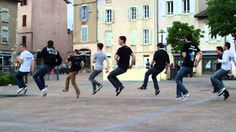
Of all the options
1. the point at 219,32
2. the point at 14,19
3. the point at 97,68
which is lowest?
the point at 97,68

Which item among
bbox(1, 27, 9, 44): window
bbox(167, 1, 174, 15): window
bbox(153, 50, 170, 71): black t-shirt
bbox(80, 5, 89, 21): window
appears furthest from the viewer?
bbox(80, 5, 89, 21): window

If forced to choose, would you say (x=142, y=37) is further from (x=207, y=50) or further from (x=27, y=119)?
(x=27, y=119)

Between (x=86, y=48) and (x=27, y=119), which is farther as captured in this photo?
(x=86, y=48)

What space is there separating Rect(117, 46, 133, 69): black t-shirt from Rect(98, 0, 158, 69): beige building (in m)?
44.1

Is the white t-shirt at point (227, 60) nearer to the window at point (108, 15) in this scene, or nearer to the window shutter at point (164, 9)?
the window shutter at point (164, 9)

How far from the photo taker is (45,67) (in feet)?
52.2

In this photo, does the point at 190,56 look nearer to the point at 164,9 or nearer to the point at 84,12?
the point at 164,9

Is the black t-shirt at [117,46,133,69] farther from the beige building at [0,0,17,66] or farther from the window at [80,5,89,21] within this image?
the window at [80,5,89,21]

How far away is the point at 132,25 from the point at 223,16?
37.2 metres

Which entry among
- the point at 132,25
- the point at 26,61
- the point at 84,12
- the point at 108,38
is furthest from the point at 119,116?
the point at 84,12

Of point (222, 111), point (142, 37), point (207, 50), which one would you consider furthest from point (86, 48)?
point (222, 111)

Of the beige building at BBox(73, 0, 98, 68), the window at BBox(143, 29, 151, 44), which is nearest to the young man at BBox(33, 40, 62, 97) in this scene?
the window at BBox(143, 29, 151, 44)

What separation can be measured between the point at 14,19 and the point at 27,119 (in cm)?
5251

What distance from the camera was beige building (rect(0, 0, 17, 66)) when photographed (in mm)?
58938
